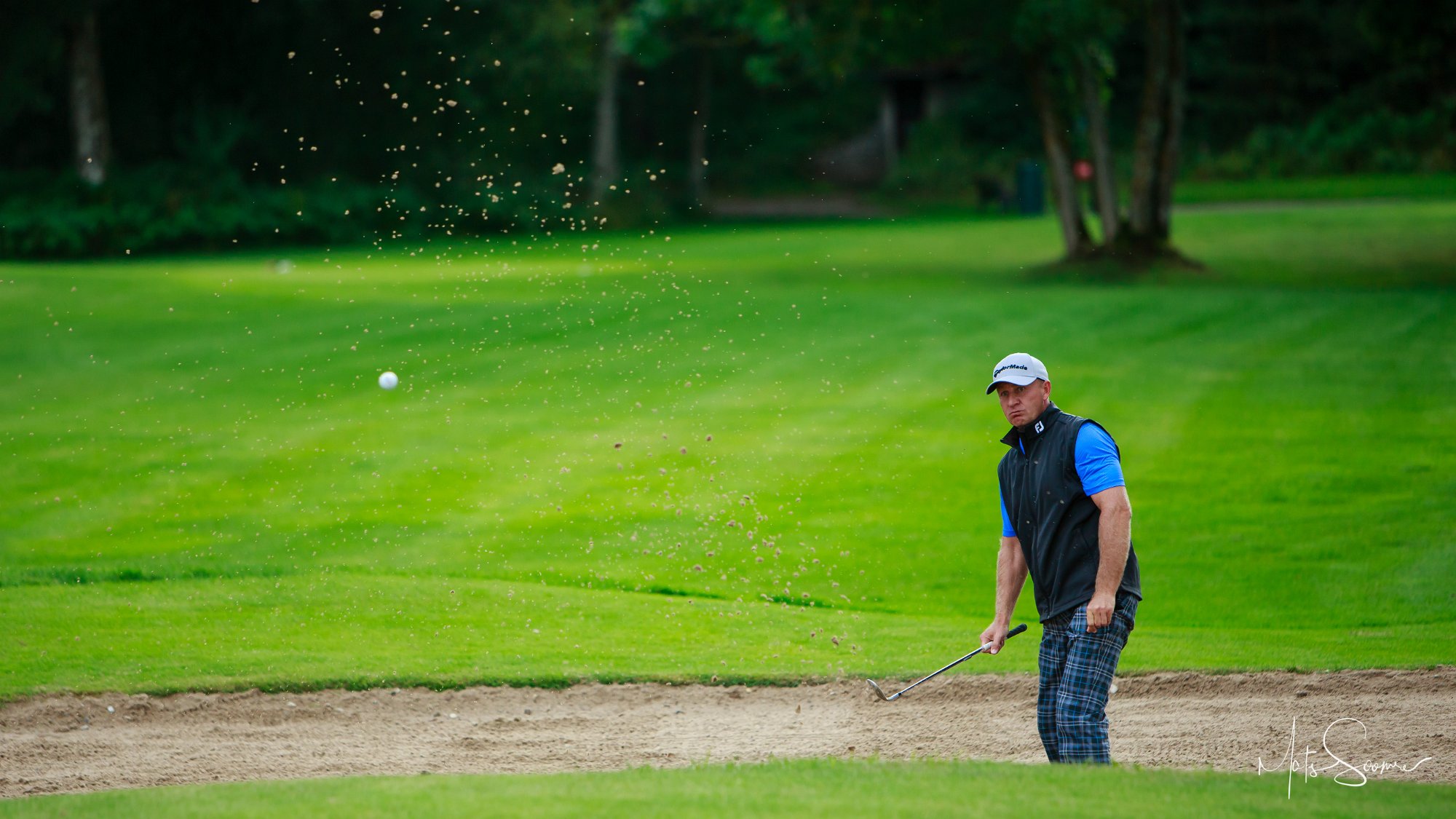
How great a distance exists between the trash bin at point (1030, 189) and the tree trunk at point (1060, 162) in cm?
1572

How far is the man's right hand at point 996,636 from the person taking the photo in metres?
6.48

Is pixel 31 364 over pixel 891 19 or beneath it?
beneath

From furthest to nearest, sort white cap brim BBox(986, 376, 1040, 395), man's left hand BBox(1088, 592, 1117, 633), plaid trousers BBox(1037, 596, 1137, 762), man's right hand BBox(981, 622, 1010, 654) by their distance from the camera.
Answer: man's right hand BBox(981, 622, 1010, 654) → white cap brim BBox(986, 376, 1040, 395) → plaid trousers BBox(1037, 596, 1137, 762) → man's left hand BBox(1088, 592, 1117, 633)

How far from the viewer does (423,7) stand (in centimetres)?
5062

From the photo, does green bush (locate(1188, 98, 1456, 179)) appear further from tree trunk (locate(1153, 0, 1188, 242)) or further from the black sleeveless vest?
the black sleeveless vest

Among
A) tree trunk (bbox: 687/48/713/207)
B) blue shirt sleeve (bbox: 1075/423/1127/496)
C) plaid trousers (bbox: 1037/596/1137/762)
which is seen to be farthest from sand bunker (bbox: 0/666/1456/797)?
tree trunk (bbox: 687/48/713/207)

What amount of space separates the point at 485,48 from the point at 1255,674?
147 feet

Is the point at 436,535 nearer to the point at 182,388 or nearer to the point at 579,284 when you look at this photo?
the point at 182,388

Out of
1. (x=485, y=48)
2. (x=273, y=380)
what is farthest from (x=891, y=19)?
(x=485, y=48)

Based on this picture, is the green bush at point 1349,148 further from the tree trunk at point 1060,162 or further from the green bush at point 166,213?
the green bush at point 166,213

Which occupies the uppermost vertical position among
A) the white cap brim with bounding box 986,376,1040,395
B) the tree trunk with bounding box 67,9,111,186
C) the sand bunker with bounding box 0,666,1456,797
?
the tree trunk with bounding box 67,9,111,186

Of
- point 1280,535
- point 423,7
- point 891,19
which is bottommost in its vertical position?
point 1280,535

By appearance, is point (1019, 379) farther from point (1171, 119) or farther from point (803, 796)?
point (1171, 119)

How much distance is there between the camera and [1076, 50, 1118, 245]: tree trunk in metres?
29.1
